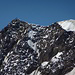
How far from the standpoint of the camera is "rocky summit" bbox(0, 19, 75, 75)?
72.4m

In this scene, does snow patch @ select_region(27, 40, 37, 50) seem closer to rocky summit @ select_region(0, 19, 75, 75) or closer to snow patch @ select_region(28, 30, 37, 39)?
rocky summit @ select_region(0, 19, 75, 75)

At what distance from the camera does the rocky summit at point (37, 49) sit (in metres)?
72.4

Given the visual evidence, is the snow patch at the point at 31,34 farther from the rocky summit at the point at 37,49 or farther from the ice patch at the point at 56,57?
the ice patch at the point at 56,57

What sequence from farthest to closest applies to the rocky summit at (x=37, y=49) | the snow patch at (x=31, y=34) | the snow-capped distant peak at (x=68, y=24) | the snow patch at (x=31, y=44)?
the snow patch at (x=31, y=34), the snow patch at (x=31, y=44), the snow-capped distant peak at (x=68, y=24), the rocky summit at (x=37, y=49)

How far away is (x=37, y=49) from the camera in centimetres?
8681

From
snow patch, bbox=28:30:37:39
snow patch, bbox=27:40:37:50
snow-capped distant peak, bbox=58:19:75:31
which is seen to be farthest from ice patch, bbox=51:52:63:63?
snow patch, bbox=28:30:37:39

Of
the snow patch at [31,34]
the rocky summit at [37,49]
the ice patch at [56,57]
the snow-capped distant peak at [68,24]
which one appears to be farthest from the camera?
the snow patch at [31,34]

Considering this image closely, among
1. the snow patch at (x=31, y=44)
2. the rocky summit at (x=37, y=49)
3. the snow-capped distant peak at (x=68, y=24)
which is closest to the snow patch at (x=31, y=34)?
the rocky summit at (x=37, y=49)

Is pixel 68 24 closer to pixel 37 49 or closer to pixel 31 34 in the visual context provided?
pixel 37 49

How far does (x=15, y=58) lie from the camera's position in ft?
279

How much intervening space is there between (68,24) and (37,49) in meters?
17.7

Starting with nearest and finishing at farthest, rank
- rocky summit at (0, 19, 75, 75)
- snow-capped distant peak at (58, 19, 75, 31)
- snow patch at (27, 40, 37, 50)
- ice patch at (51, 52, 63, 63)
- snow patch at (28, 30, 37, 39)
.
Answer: rocky summit at (0, 19, 75, 75)
ice patch at (51, 52, 63, 63)
snow-capped distant peak at (58, 19, 75, 31)
snow patch at (27, 40, 37, 50)
snow patch at (28, 30, 37, 39)

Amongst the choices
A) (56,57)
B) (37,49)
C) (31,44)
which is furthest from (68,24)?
(31,44)

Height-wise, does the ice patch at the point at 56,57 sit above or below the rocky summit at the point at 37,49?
below
